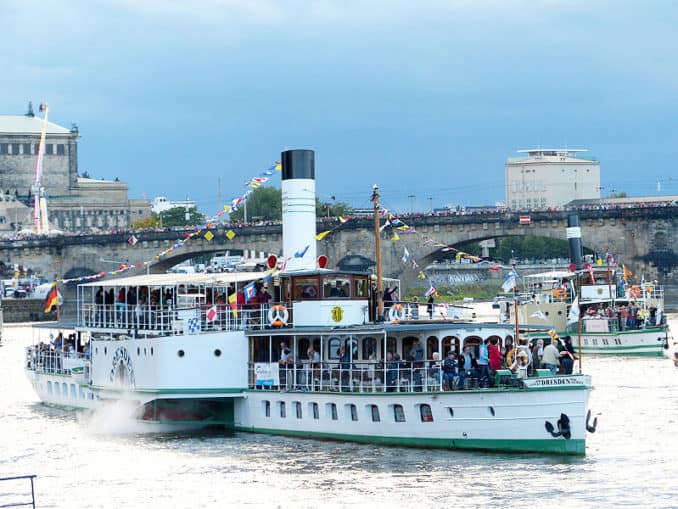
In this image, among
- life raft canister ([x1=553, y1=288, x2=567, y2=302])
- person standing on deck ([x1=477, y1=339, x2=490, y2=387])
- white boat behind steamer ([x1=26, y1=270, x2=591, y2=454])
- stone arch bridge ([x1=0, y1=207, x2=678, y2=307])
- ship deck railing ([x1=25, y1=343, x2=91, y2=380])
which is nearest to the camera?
Answer: white boat behind steamer ([x1=26, y1=270, x2=591, y2=454])

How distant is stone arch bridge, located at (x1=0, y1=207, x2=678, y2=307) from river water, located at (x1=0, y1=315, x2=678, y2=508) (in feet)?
201

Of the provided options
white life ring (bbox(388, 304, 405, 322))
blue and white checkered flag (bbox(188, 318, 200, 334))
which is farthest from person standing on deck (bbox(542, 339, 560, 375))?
blue and white checkered flag (bbox(188, 318, 200, 334))

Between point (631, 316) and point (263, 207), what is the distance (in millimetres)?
119921

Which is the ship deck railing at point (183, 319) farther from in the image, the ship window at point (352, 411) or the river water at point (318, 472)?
the ship window at point (352, 411)

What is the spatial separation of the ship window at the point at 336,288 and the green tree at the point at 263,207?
138912mm

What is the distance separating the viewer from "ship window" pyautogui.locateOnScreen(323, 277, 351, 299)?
123ft

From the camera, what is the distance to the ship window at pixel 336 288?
37438 millimetres

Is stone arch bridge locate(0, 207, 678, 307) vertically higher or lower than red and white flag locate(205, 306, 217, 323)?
higher

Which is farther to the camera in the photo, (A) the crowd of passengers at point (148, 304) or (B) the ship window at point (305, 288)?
(A) the crowd of passengers at point (148, 304)

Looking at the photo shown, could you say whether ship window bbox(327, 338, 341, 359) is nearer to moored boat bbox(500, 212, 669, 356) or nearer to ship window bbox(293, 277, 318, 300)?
ship window bbox(293, 277, 318, 300)

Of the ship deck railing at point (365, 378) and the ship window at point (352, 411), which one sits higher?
the ship deck railing at point (365, 378)

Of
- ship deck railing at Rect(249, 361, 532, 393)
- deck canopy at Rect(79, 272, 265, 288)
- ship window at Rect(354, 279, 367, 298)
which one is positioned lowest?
ship deck railing at Rect(249, 361, 532, 393)

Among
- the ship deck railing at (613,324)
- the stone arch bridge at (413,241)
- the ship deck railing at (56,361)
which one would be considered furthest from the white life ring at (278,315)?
the stone arch bridge at (413,241)

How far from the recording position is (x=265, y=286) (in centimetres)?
3881
